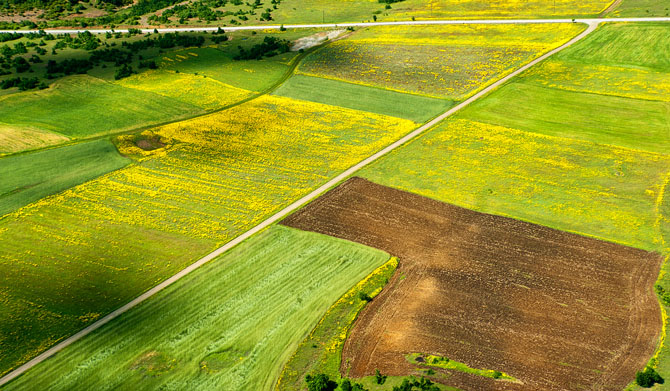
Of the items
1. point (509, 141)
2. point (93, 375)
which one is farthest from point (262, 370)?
point (509, 141)

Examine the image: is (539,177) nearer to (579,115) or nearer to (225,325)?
(579,115)

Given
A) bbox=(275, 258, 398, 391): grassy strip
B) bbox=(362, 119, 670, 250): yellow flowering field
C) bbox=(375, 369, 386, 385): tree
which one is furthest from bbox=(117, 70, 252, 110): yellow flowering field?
bbox=(375, 369, 386, 385): tree

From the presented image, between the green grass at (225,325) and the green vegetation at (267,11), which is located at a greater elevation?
the green vegetation at (267,11)

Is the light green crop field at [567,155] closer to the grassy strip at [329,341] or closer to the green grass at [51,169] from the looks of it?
the grassy strip at [329,341]

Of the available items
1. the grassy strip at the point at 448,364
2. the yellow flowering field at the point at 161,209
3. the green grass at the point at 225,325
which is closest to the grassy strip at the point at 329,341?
the green grass at the point at 225,325

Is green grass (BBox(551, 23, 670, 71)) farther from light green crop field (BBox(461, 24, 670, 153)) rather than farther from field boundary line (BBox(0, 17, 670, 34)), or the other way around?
field boundary line (BBox(0, 17, 670, 34))
